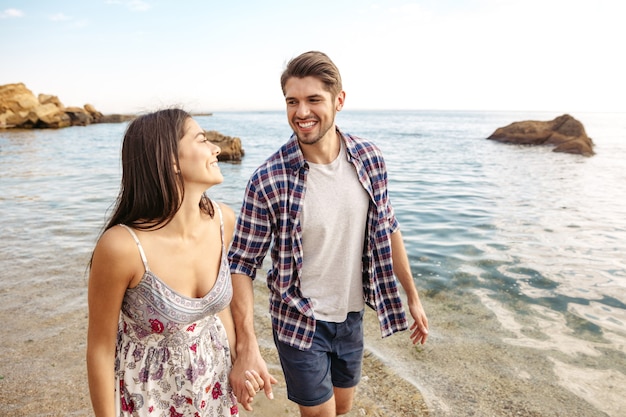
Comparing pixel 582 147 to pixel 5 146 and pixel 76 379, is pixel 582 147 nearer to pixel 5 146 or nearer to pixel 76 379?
pixel 76 379

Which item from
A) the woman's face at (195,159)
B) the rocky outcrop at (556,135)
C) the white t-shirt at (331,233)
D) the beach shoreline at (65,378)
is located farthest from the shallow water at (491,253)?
the rocky outcrop at (556,135)

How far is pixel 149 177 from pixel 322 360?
158 cm

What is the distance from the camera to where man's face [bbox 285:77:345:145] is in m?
2.65

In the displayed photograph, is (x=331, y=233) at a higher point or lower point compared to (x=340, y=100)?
lower

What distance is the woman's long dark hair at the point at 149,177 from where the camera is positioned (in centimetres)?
184

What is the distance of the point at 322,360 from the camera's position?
2.77 m

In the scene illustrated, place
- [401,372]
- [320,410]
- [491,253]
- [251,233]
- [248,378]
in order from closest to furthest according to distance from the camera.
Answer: [248,378], [251,233], [320,410], [401,372], [491,253]

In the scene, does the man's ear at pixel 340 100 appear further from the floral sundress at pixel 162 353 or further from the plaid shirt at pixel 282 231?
the floral sundress at pixel 162 353

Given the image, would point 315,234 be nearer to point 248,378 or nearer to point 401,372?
point 248,378

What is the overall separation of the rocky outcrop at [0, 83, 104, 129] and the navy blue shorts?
5129 centimetres

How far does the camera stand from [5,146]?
2636 cm

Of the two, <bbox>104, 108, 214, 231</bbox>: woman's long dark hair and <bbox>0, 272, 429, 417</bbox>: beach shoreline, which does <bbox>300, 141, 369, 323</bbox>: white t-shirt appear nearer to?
<bbox>104, 108, 214, 231</bbox>: woman's long dark hair

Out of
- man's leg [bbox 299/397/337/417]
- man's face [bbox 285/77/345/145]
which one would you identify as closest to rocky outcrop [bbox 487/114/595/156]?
man's face [bbox 285/77/345/145]

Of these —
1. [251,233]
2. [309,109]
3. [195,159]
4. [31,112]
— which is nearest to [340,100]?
[309,109]
